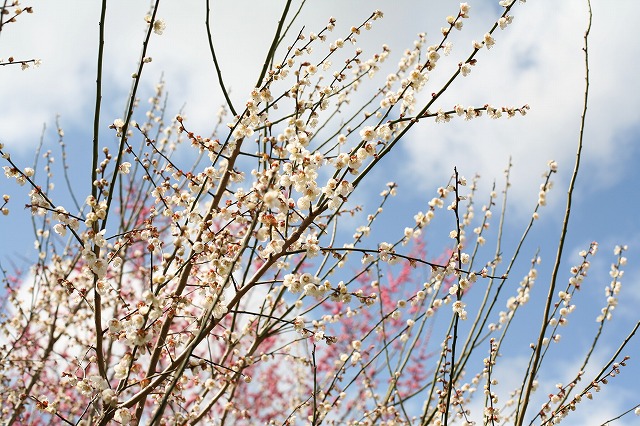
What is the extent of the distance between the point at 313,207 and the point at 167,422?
1.51m

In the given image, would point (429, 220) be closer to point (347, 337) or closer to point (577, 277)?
point (577, 277)

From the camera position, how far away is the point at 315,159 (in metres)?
2.26

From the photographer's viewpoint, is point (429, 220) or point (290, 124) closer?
point (290, 124)

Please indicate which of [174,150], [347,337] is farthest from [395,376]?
[347,337]

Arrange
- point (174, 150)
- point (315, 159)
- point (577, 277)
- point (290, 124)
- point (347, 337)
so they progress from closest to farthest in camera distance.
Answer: point (315, 159) → point (290, 124) → point (577, 277) → point (174, 150) → point (347, 337)

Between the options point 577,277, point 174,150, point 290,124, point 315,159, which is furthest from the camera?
point 174,150

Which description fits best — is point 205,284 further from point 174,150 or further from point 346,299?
point 174,150

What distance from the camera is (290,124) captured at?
2.46m

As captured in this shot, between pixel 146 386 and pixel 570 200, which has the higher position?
pixel 570 200

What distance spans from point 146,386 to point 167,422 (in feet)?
2.33

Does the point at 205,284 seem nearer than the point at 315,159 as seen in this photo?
No

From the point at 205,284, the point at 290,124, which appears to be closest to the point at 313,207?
the point at 290,124

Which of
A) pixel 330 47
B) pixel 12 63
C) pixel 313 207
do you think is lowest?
pixel 313 207

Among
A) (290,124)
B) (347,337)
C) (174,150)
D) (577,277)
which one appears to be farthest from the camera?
(347,337)
